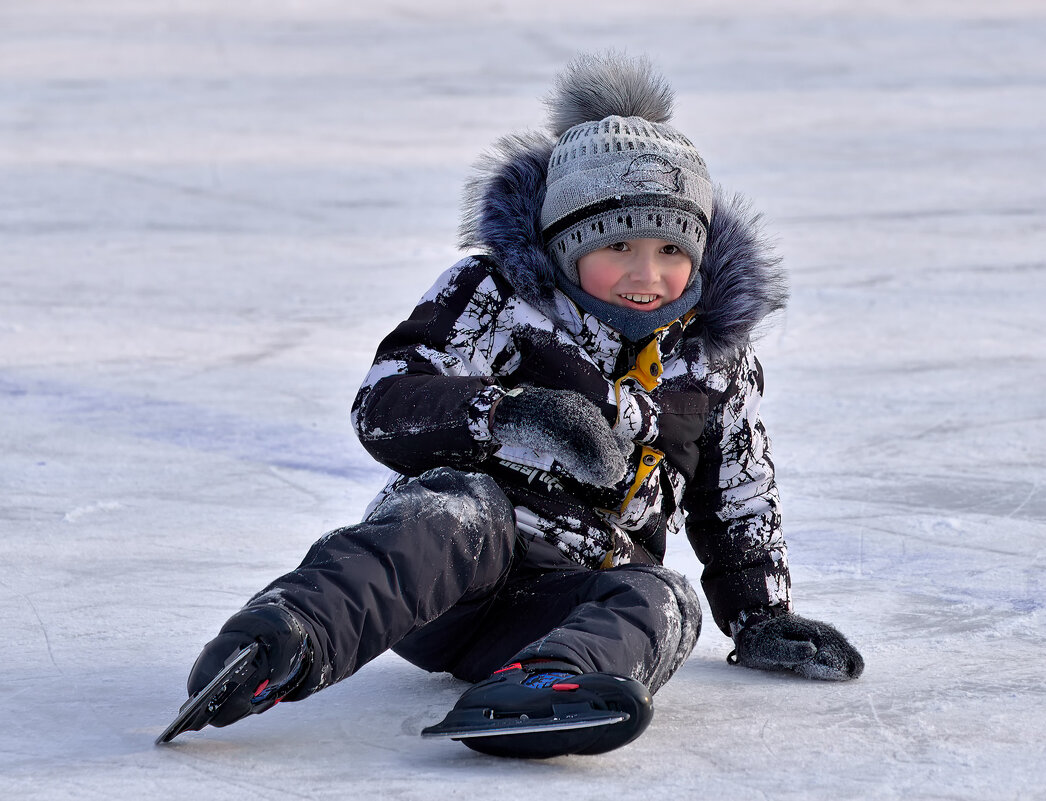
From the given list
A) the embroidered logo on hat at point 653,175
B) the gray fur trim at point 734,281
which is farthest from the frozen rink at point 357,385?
the embroidered logo on hat at point 653,175

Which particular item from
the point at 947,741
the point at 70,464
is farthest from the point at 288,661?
the point at 70,464

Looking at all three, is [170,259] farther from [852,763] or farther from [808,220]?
[852,763]

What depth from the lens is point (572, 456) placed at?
7.09ft

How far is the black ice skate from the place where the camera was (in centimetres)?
188

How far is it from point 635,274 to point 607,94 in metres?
0.40

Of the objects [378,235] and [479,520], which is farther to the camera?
[378,235]

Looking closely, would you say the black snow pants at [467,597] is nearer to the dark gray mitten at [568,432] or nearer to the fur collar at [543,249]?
the dark gray mitten at [568,432]

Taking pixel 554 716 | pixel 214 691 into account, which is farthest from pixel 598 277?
pixel 214 691

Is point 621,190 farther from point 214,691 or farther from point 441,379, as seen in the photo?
point 214,691

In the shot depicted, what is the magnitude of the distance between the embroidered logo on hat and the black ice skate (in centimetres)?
87

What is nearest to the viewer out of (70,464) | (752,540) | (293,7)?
(752,540)

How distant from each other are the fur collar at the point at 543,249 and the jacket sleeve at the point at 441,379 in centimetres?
6

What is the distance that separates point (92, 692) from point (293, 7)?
536 inches

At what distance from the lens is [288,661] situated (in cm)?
188
